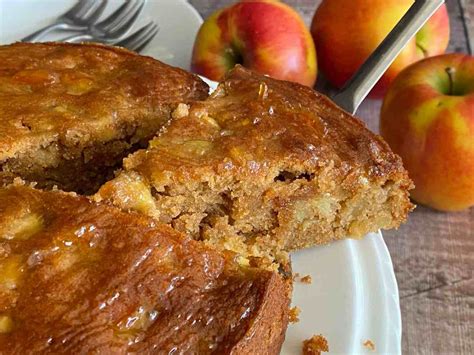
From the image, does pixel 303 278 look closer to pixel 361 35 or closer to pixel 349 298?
pixel 349 298

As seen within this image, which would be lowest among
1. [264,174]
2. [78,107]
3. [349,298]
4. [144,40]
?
[349,298]

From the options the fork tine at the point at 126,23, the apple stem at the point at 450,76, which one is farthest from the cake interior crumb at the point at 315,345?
the fork tine at the point at 126,23

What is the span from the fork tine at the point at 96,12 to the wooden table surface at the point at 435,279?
5.87ft

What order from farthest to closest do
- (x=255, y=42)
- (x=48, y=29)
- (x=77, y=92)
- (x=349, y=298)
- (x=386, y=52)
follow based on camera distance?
(x=48, y=29) < (x=255, y=42) < (x=386, y=52) < (x=77, y=92) < (x=349, y=298)

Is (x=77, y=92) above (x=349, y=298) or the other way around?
above

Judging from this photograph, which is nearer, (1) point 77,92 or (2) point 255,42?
(1) point 77,92

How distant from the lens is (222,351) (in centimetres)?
145

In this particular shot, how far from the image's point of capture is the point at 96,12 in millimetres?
3328

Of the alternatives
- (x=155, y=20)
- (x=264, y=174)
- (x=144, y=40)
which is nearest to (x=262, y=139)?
(x=264, y=174)

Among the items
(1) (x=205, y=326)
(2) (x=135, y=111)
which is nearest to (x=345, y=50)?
(2) (x=135, y=111)

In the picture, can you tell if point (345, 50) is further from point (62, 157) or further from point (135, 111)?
point (62, 157)

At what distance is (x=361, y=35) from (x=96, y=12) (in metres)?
1.33

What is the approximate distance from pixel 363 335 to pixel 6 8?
95.7 inches

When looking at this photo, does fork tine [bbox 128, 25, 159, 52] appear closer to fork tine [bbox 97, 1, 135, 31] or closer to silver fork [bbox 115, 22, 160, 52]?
silver fork [bbox 115, 22, 160, 52]
